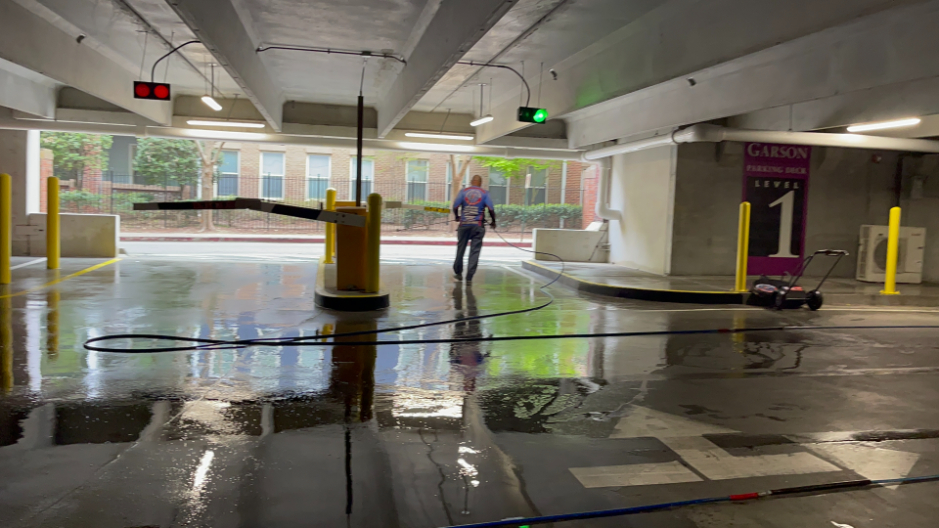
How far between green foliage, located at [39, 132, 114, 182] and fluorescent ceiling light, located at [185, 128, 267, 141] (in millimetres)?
18997

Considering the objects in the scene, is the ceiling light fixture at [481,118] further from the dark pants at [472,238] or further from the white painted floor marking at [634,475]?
the white painted floor marking at [634,475]

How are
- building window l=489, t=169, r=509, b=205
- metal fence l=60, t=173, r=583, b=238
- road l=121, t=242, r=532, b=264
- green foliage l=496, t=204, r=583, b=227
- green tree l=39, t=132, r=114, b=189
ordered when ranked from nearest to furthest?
1. road l=121, t=242, r=532, b=264
2. metal fence l=60, t=173, r=583, b=238
3. green tree l=39, t=132, r=114, b=189
4. green foliage l=496, t=204, r=583, b=227
5. building window l=489, t=169, r=509, b=205

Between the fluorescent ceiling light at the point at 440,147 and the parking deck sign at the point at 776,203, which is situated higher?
the fluorescent ceiling light at the point at 440,147

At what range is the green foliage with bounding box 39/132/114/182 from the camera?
1304 inches

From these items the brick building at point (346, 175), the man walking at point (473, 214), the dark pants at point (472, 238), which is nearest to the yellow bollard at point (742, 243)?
the man walking at point (473, 214)

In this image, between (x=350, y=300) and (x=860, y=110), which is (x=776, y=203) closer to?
(x=860, y=110)

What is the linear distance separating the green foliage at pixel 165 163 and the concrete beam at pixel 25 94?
18150 millimetres

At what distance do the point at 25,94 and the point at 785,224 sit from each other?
1727cm

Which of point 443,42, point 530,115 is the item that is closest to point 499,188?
point 530,115

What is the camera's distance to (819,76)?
30.0 ft

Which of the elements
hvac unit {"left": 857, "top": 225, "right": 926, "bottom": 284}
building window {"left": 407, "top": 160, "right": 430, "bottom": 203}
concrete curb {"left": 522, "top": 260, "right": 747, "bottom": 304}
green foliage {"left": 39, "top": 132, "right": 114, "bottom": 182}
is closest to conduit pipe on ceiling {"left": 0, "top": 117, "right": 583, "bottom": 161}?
concrete curb {"left": 522, "top": 260, "right": 747, "bottom": 304}

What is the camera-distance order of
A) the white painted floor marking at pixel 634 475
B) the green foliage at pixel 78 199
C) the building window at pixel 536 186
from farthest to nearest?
1. the building window at pixel 536 186
2. the green foliage at pixel 78 199
3. the white painted floor marking at pixel 634 475

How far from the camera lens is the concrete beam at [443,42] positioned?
761 centimetres

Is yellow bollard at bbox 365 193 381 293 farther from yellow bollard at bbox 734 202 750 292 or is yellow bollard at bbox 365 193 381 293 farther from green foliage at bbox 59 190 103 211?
green foliage at bbox 59 190 103 211
